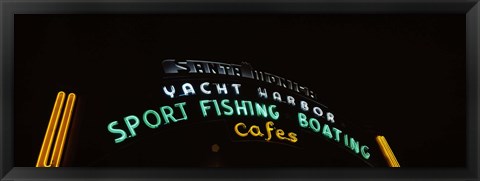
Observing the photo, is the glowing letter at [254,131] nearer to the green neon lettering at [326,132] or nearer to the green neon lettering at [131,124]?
the green neon lettering at [326,132]

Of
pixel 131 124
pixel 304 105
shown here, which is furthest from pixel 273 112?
pixel 131 124

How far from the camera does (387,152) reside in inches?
198

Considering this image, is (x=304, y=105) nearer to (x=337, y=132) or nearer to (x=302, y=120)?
(x=302, y=120)

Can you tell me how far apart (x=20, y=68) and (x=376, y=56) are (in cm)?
353

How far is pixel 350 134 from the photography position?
5129 mm

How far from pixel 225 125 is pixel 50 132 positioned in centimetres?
166

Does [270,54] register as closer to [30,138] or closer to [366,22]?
[366,22]

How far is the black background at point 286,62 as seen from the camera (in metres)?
5.02

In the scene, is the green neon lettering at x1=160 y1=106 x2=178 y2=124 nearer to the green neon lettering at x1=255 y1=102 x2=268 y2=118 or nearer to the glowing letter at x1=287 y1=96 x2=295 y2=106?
the green neon lettering at x1=255 y1=102 x2=268 y2=118

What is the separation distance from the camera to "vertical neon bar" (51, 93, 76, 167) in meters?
4.84

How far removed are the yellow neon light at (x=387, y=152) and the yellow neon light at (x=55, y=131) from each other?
3.04 m

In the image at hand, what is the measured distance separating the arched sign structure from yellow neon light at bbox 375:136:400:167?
0.04 ft

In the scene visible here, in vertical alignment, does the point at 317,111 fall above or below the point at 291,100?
below

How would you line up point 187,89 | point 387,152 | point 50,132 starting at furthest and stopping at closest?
point 187,89 → point 387,152 → point 50,132
